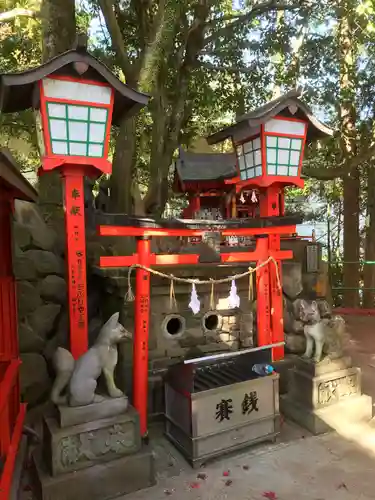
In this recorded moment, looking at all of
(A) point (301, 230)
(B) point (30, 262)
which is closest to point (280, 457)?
(B) point (30, 262)

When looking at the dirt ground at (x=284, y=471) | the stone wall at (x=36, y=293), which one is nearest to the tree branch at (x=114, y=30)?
the stone wall at (x=36, y=293)

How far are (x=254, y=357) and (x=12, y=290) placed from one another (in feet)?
11.2

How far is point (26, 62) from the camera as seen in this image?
11.0 m

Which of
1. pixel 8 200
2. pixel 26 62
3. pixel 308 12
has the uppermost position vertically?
pixel 308 12

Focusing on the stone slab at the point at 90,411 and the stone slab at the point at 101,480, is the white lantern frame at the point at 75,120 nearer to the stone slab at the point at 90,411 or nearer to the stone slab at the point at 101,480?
the stone slab at the point at 90,411

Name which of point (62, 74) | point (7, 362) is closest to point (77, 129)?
point (62, 74)

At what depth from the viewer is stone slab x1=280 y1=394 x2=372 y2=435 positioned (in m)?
5.68

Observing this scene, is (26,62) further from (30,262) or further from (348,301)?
(348,301)

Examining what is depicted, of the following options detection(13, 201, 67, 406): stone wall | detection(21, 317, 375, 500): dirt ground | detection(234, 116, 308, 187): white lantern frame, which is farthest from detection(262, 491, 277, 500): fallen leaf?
detection(234, 116, 308, 187): white lantern frame

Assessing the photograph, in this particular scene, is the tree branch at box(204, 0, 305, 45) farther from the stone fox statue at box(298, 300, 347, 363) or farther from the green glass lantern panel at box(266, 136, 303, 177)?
the stone fox statue at box(298, 300, 347, 363)

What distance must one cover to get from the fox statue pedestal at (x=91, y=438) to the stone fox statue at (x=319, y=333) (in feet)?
9.28

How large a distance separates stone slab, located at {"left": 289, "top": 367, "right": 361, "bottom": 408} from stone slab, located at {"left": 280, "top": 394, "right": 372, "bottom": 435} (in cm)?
8

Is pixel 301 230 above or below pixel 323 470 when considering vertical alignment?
above

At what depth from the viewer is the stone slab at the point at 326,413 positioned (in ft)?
18.6
